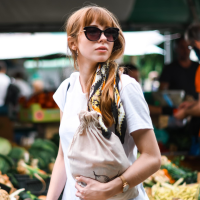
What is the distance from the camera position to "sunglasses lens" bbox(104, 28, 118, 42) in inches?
54.9

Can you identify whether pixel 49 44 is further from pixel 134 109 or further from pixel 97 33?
pixel 134 109

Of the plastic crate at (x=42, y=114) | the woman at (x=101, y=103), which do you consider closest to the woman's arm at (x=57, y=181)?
the woman at (x=101, y=103)

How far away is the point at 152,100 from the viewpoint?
5.52m

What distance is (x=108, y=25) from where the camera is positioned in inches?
55.7

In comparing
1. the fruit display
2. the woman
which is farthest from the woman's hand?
the fruit display

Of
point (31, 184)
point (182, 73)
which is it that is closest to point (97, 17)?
point (31, 184)

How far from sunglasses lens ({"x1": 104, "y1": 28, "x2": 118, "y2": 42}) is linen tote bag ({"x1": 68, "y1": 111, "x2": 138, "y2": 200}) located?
39 cm

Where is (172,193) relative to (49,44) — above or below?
below

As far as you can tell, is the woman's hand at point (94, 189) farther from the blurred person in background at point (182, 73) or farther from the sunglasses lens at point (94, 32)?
the blurred person in background at point (182, 73)

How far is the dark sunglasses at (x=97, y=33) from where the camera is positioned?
1.38m

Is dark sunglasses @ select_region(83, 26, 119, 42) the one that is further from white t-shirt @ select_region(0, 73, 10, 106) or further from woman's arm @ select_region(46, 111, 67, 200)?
white t-shirt @ select_region(0, 73, 10, 106)

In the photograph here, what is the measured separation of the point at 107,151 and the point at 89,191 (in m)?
0.19

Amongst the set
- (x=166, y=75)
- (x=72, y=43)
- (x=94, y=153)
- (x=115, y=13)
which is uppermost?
(x=115, y=13)

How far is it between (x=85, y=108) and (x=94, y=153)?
298mm
